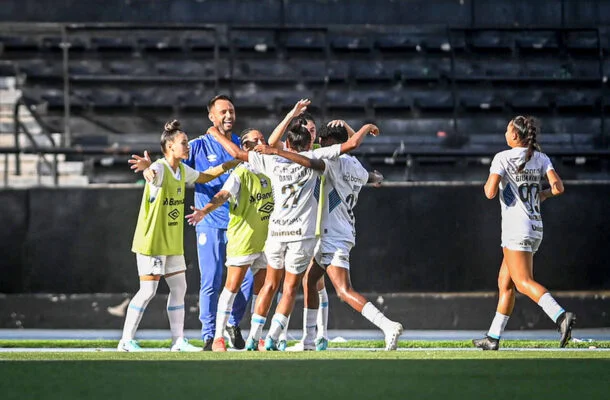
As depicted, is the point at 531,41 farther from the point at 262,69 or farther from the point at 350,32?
the point at 262,69

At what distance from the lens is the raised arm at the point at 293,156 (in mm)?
9062

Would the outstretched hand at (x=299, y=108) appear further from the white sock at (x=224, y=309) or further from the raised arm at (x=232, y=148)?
the white sock at (x=224, y=309)

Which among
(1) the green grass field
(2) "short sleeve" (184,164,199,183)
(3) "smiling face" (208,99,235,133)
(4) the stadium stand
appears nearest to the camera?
(1) the green grass field

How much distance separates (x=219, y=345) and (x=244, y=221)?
1.07m

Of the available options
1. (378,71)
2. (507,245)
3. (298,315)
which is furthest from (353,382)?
(378,71)

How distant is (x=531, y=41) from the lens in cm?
1936

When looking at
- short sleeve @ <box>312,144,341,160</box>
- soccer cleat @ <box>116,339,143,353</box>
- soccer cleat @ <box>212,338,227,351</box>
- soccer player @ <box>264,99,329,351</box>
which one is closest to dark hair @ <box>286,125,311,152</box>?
soccer player @ <box>264,99,329,351</box>

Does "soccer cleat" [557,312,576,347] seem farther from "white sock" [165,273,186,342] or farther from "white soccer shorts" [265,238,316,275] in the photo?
"white sock" [165,273,186,342]

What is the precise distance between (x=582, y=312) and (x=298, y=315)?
3086 mm

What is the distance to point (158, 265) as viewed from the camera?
389 inches

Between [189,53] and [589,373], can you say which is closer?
[589,373]

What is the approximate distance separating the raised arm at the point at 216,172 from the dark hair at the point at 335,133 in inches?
30.1

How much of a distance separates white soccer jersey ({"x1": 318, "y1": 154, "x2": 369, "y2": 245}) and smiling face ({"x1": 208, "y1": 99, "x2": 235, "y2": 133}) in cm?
109

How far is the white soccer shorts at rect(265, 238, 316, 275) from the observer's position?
923 cm
